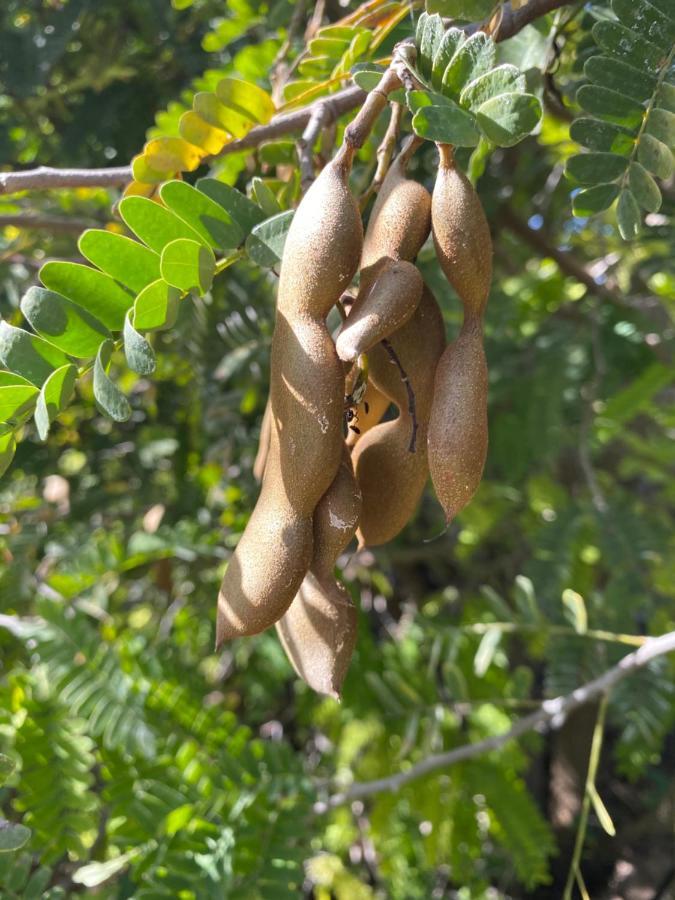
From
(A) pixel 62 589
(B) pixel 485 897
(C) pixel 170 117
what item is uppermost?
(C) pixel 170 117

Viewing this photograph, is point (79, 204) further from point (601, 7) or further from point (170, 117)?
point (601, 7)

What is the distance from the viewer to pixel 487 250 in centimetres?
51

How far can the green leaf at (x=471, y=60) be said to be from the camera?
503mm

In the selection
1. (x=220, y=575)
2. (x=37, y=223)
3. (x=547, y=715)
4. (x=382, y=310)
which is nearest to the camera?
(x=382, y=310)

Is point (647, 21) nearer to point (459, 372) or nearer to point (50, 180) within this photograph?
point (459, 372)


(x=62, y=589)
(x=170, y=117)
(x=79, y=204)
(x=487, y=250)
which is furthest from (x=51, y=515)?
(x=487, y=250)

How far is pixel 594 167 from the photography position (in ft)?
2.05

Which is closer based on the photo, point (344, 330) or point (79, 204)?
point (344, 330)

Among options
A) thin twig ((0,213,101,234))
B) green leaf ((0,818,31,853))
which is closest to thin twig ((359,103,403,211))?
thin twig ((0,213,101,234))

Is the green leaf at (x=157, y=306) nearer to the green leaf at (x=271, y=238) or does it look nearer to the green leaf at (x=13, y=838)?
the green leaf at (x=271, y=238)

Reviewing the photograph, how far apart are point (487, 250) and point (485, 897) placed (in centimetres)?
147

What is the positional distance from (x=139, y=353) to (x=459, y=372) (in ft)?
0.68

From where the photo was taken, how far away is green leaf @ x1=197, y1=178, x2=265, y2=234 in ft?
1.97

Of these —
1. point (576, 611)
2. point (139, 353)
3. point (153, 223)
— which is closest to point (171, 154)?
point (153, 223)
